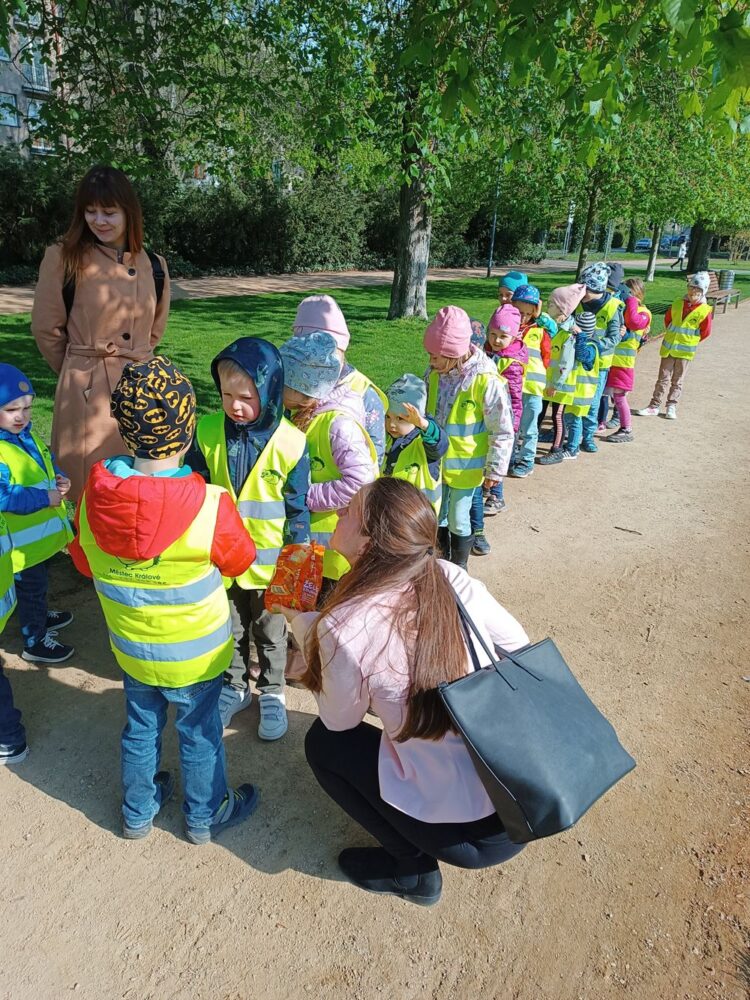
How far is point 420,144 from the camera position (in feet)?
26.6

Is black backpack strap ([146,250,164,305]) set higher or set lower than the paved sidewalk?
higher

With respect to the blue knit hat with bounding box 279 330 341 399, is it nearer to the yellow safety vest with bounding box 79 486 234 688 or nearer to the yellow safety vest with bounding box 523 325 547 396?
the yellow safety vest with bounding box 79 486 234 688

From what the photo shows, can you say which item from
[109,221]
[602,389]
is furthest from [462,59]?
[602,389]

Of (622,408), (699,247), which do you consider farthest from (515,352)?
(699,247)

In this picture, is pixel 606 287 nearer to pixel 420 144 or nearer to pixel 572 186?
pixel 420 144

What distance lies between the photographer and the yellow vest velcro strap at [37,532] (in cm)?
322

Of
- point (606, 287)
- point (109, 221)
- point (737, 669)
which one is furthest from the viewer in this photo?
point (606, 287)

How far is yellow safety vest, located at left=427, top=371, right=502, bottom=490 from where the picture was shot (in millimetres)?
4348

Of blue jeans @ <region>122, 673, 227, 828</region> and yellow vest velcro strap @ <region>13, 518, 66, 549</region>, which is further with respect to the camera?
yellow vest velcro strap @ <region>13, 518, 66, 549</region>

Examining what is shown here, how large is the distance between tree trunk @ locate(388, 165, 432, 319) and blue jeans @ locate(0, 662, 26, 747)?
38.3 feet

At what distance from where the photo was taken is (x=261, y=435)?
9.49 feet

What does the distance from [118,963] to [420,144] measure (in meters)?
8.20

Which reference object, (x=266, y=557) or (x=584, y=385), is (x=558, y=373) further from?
(x=266, y=557)

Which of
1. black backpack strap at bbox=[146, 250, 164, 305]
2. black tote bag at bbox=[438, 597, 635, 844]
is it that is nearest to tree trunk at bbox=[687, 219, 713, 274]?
black backpack strap at bbox=[146, 250, 164, 305]
